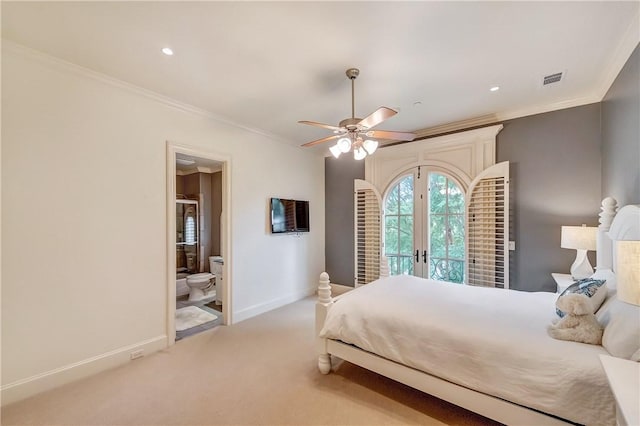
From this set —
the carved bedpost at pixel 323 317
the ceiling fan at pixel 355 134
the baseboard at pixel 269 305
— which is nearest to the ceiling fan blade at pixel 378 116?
the ceiling fan at pixel 355 134

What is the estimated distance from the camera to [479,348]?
66.9 inches

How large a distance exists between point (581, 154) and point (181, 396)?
15.4ft

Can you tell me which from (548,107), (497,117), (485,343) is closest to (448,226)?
(497,117)

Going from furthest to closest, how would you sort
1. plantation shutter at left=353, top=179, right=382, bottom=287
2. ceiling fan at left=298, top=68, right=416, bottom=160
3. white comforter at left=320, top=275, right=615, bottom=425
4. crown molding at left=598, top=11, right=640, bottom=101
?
plantation shutter at left=353, top=179, right=382, bottom=287, ceiling fan at left=298, top=68, right=416, bottom=160, crown molding at left=598, top=11, right=640, bottom=101, white comforter at left=320, top=275, right=615, bottom=425

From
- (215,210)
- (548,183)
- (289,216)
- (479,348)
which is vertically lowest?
(479,348)

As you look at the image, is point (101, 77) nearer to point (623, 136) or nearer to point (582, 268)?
point (623, 136)

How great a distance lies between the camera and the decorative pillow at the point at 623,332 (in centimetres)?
131

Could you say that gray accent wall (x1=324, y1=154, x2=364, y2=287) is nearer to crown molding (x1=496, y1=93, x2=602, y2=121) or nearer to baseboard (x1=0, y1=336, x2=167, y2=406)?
crown molding (x1=496, y1=93, x2=602, y2=121)

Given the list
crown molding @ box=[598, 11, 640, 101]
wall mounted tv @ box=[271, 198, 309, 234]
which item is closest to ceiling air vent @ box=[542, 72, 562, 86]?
crown molding @ box=[598, 11, 640, 101]

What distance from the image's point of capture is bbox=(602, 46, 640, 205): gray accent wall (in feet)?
6.71

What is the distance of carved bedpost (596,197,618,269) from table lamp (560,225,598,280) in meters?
0.12

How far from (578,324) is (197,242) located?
622 centimetres

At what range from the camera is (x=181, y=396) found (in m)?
2.16

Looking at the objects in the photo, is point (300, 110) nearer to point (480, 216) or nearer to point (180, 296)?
point (480, 216)
